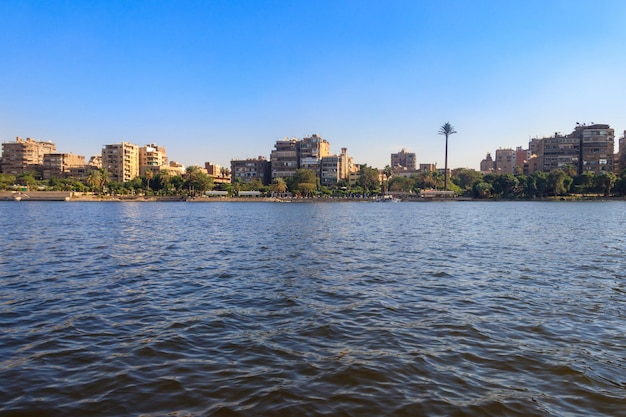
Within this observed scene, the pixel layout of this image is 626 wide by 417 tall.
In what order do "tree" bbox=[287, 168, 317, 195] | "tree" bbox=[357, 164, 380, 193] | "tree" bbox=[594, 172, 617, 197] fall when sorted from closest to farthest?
"tree" bbox=[594, 172, 617, 197], "tree" bbox=[287, 168, 317, 195], "tree" bbox=[357, 164, 380, 193]

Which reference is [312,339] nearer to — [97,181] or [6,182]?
[97,181]

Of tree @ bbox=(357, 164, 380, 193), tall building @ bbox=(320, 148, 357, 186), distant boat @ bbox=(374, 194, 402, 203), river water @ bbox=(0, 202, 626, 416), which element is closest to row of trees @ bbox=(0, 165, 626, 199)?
tree @ bbox=(357, 164, 380, 193)

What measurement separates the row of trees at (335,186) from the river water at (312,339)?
152m

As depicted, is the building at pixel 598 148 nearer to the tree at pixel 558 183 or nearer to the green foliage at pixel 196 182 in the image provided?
the tree at pixel 558 183

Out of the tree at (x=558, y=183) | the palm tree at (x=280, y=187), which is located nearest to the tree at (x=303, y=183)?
the palm tree at (x=280, y=187)

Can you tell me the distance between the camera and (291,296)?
14078mm

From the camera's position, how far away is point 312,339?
980cm

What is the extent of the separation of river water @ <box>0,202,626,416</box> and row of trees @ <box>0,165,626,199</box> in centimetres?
15175

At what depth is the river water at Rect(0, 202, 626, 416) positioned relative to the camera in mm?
6945

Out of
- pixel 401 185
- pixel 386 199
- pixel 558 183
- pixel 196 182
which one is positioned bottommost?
pixel 386 199

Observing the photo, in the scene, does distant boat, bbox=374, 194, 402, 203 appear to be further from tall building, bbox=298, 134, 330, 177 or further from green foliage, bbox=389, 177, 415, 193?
tall building, bbox=298, 134, 330, 177

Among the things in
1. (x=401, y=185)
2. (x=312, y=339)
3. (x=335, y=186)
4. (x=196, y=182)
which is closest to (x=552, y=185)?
(x=401, y=185)

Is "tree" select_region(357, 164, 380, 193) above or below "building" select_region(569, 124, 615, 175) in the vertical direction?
below

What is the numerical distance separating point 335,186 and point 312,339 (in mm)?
182523
